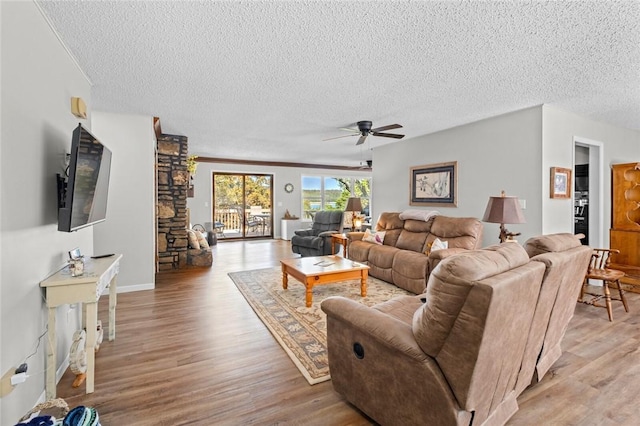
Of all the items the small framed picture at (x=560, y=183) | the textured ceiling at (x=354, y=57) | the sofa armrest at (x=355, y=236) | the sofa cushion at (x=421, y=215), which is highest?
the textured ceiling at (x=354, y=57)

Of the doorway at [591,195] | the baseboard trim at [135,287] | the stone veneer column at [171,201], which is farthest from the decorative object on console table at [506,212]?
the stone veneer column at [171,201]

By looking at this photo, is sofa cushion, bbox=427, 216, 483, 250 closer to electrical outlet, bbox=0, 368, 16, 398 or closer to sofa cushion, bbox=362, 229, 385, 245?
sofa cushion, bbox=362, 229, 385, 245

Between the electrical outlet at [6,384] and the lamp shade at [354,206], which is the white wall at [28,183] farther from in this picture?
the lamp shade at [354,206]

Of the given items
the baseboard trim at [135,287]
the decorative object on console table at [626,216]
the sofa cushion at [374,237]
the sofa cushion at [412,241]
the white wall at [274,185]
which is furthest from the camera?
the white wall at [274,185]

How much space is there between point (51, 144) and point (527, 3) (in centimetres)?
317

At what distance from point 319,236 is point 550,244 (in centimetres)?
478

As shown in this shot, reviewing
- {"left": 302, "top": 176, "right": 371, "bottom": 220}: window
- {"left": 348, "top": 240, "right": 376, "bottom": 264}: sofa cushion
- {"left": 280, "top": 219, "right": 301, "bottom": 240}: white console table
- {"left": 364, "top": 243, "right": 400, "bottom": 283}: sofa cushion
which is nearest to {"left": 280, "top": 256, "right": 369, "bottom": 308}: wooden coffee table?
{"left": 364, "top": 243, "right": 400, "bottom": 283}: sofa cushion

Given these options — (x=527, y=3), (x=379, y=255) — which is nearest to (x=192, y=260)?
(x=379, y=255)

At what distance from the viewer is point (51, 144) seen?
209 cm

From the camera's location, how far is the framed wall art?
5.03 metres

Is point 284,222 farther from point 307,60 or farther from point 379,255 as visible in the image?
point 307,60

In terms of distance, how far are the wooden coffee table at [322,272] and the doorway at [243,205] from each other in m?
5.76

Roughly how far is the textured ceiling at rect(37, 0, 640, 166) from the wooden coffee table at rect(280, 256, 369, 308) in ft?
6.64

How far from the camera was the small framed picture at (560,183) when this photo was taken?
388 centimetres
